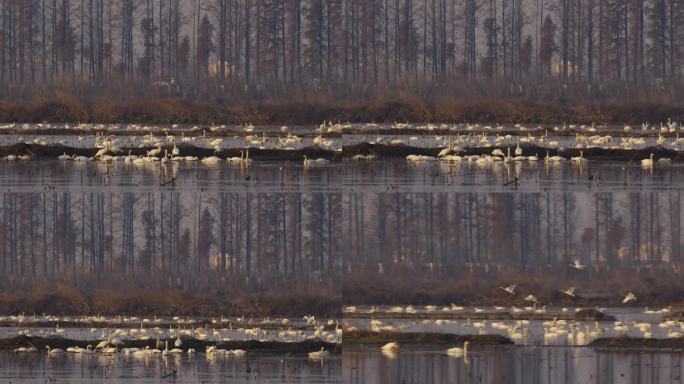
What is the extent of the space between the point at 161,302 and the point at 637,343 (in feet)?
48.1

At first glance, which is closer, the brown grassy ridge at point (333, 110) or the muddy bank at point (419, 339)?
the muddy bank at point (419, 339)

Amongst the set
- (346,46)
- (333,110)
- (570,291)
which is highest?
(346,46)

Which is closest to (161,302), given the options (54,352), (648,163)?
(54,352)

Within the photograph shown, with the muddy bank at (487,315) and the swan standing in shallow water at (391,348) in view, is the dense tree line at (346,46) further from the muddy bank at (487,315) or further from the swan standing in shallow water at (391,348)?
the swan standing in shallow water at (391,348)

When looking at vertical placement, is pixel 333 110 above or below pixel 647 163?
above

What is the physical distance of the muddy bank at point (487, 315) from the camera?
48.4 meters

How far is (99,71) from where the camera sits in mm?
59875

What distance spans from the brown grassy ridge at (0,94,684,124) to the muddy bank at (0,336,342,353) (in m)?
7.96

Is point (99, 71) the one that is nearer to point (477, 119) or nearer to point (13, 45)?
point (13, 45)

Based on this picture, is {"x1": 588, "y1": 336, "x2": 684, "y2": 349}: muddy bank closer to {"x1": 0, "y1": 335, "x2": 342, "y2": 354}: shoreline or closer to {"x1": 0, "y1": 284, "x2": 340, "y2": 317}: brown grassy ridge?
{"x1": 0, "y1": 335, "x2": 342, "y2": 354}: shoreline

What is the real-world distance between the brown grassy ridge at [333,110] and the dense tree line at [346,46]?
5.36 feet

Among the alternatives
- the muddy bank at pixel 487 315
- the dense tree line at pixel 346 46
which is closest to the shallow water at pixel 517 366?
the muddy bank at pixel 487 315

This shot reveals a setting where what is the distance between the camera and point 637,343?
4050 cm

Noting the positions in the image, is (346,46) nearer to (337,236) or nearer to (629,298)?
(337,236)
